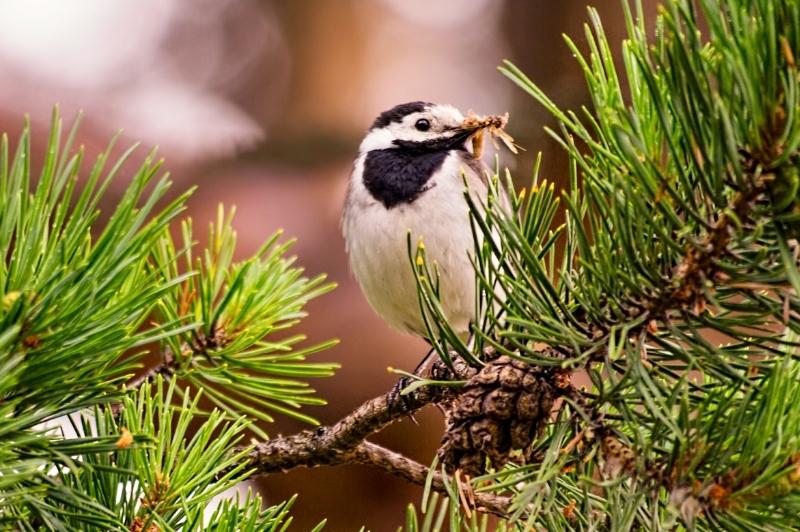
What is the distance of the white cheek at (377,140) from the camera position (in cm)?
214

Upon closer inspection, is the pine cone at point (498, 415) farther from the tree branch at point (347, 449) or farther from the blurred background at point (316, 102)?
the blurred background at point (316, 102)

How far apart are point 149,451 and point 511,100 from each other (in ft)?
8.30

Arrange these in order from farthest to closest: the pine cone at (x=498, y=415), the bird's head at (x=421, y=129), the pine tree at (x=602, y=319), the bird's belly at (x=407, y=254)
→ the bird's head at (x=421, y=129)
the bird's belly at (x=407, y=254)
the pine cone at (x=498, y=415)
the pine tree at (x=602, y=319)

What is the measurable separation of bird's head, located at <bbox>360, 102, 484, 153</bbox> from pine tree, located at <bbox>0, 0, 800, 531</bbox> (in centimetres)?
124

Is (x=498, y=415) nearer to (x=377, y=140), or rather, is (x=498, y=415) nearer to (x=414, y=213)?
(x=414, y=213)

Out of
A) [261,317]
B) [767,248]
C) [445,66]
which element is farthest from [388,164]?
[445,66]

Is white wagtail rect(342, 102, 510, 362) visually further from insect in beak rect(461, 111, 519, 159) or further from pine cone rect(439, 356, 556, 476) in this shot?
pine cone rect(439, 356, 556, 476)

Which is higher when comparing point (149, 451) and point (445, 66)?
point (445, 66)

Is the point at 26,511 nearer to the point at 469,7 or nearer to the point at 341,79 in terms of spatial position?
the point at 341,79

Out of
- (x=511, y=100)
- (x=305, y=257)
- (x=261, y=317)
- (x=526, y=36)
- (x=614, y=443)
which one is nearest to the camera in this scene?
(x=614, y=443)

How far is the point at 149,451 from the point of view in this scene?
84 cm

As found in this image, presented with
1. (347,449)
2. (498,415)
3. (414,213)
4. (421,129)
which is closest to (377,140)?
(421,129)

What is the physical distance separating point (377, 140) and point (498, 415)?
1.48 metres

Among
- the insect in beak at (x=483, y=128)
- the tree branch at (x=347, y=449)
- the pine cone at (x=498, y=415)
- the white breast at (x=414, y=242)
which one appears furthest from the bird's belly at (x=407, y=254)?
the pine cone at (x=498, y=415)
